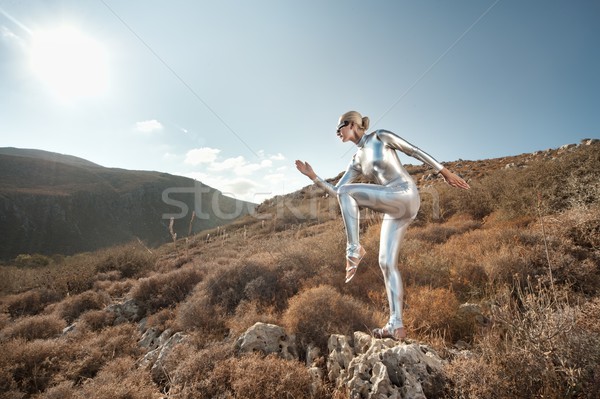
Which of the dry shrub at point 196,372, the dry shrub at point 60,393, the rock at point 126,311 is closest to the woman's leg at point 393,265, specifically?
the dry shrub at point 196,372

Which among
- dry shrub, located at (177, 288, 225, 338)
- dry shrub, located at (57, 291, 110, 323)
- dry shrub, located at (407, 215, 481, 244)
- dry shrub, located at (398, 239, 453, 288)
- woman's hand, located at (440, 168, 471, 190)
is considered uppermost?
woman's hand, located at (440, 168, 471, 190)

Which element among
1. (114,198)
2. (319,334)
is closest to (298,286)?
(319,334)

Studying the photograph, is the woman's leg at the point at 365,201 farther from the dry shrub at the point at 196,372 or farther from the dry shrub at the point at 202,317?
the dry shrub at the point at 202,317

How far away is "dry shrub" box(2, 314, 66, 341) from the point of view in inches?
221

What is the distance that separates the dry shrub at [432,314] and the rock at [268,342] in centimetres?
173

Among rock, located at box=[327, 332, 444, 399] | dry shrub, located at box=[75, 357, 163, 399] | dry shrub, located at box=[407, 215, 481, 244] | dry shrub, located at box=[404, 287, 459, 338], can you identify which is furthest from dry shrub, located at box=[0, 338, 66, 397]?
dry shrub, located at box=[407, 215, 481, 244]

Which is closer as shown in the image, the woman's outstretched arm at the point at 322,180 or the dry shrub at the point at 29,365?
the woman's outstretched arm at the point at 322,180

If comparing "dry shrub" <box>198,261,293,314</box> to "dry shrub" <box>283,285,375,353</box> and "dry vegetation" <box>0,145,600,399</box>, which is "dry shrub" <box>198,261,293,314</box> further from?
"dry shrub" <box>283,285,375,353</box>

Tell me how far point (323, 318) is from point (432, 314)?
160 cm

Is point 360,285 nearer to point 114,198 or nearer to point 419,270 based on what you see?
point 419,270

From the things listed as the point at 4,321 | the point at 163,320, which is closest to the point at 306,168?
the point at 163,320

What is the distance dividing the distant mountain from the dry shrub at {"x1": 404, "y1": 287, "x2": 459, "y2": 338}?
120 feet

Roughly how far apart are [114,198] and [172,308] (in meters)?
81.0

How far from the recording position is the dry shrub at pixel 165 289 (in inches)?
269
